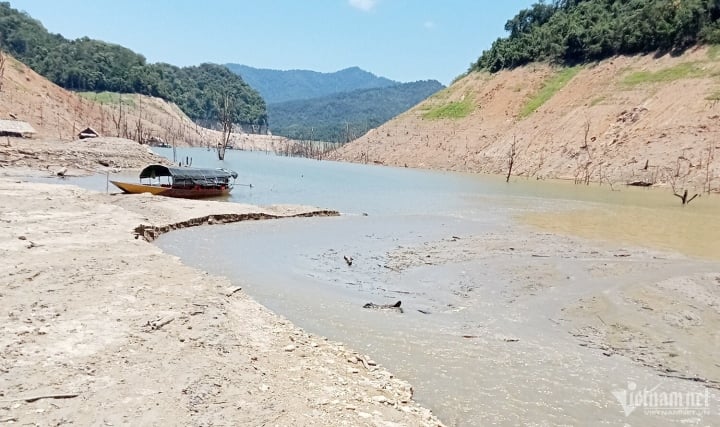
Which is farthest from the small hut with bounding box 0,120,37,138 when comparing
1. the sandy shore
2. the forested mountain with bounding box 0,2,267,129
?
the forested mountain with bounding box 0,2,267,129

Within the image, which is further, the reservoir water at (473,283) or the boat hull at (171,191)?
the boat hull at (171,191)

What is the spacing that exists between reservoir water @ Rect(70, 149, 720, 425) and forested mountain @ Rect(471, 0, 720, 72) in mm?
39860

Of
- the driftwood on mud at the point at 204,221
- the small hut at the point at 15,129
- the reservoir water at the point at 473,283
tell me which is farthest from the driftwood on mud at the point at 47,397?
the small hut at the point at 15,129

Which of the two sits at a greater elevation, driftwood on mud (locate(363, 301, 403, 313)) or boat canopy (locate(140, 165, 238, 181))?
boat canopy (locate(140, 165, 238, 181))

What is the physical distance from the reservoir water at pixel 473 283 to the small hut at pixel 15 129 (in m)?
29.8

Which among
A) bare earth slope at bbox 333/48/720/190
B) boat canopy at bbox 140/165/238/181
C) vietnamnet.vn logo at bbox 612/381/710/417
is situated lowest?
vietnamnet.vn logo at bbox 612/381/710/417

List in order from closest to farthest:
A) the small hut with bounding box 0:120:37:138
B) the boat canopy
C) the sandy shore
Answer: the sandy shore
the boat canopy
the small hut with bounding box 0:120:37:138

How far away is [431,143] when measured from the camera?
78.5 m

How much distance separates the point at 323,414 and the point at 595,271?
10.9m

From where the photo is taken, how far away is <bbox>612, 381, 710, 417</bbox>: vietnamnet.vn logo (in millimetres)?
6957

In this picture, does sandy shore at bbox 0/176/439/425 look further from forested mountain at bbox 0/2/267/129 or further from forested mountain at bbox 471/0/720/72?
forested mountain at bbox 0/2/267/129

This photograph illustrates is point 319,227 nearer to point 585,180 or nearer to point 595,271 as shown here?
point 595,271

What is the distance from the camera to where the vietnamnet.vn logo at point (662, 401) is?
6957 mm

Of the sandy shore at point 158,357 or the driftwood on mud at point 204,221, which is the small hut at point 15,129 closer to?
the driftwood on mud at point 204,221
